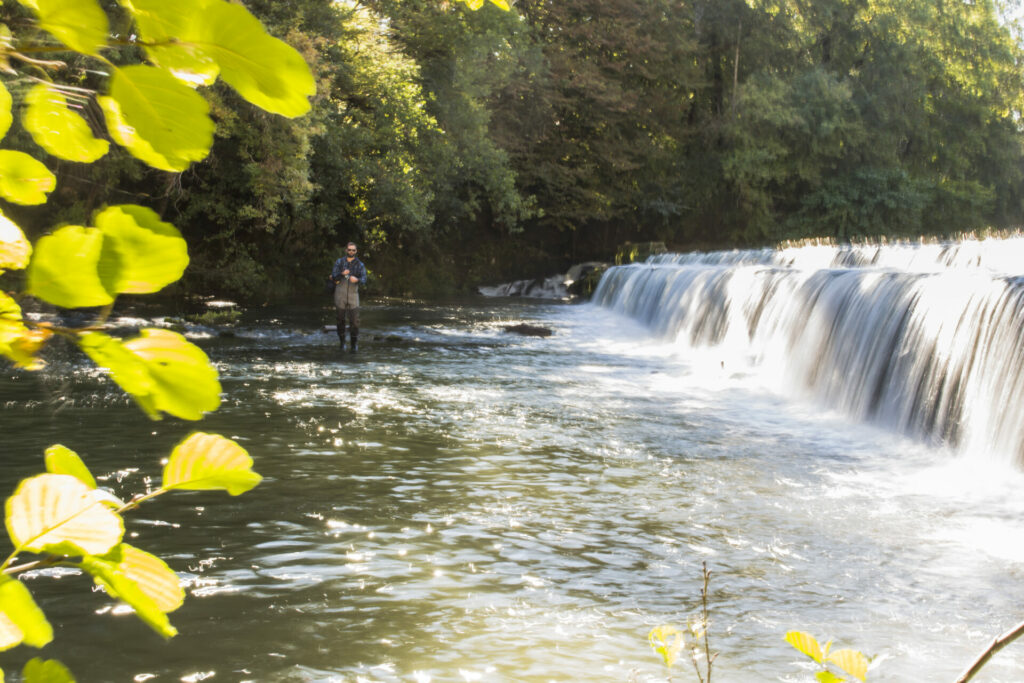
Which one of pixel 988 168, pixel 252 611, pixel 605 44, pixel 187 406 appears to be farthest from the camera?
pixel 988 168

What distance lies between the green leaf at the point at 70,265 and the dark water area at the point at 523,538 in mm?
1476

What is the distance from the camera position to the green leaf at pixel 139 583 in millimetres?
734

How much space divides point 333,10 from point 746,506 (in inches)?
944

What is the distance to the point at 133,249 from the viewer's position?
0.71m

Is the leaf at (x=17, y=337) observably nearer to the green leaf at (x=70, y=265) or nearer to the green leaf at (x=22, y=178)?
the green leaf at (x=70, y=265)

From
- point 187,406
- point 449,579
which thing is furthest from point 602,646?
point 187,406

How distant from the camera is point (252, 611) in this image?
512 centimetres

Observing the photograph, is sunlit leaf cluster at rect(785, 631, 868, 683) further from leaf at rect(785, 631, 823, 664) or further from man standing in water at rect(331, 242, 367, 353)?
man standing in water at rect(331, 242, 367, 353)

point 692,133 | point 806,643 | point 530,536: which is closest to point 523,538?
point 530,536

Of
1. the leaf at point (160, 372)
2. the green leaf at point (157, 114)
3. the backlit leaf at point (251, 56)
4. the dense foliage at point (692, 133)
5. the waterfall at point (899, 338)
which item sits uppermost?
the dense foliage at point (692, 133)

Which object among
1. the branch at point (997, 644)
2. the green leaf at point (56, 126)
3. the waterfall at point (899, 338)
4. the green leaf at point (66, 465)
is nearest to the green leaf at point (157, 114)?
the green leaf at point (56, 126)

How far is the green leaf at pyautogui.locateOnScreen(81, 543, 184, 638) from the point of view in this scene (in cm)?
73

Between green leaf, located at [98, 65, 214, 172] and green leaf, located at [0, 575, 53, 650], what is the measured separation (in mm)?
323

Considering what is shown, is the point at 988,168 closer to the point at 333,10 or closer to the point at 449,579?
the point at 333,10
